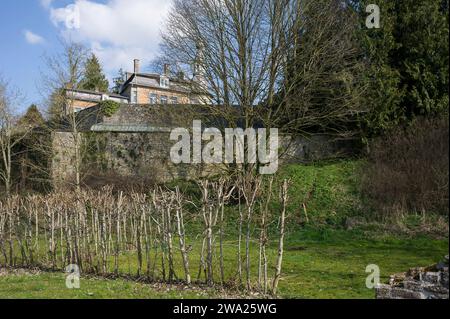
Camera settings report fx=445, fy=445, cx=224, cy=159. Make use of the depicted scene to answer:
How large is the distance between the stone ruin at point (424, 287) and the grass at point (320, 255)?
1.09 metres

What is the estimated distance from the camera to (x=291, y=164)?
64.0 feet

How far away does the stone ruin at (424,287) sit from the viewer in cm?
538

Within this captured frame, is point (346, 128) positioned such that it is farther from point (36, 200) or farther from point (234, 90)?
point (36, 200)

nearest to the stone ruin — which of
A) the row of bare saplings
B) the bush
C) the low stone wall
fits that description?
the bush

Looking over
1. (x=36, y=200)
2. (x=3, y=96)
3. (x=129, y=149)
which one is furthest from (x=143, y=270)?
(x=3, y=96)

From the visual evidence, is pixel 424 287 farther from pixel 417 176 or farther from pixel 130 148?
pixel 130 148

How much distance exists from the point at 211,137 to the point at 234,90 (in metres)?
2.29

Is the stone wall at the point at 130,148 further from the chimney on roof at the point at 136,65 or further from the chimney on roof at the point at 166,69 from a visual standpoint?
the chimney on roof at the point at 136,65

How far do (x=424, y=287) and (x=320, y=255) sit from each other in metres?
5.49

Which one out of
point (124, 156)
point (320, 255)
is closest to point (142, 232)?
point (320, 255)

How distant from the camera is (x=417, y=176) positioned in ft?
25.3

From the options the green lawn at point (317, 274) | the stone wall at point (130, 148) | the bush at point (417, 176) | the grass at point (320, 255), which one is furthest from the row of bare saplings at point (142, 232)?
the stone wall at point (130, 148)

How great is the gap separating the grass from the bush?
0.80 metres

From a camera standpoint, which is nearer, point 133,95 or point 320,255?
point 320,255
